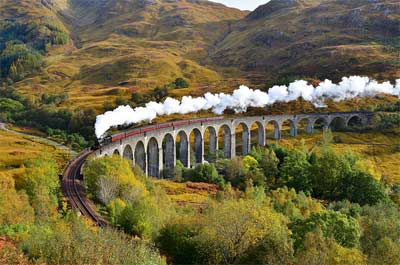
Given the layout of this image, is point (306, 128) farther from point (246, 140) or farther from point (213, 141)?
point (213, 141)

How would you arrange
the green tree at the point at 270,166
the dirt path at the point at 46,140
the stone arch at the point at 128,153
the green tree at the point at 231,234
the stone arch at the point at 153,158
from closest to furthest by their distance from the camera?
the green tree at the point at 231,234 → the stone arch at the point at 128,153 → the green tree at the point at 270,166 → the stone arch at the point at 153,158 → the dirt path at the point at 46,140

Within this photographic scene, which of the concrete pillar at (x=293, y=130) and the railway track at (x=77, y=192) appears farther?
the concrete pillar at (x=293, y=130)

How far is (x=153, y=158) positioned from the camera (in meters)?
71.4

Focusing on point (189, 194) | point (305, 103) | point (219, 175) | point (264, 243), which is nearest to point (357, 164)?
point (219, 175)

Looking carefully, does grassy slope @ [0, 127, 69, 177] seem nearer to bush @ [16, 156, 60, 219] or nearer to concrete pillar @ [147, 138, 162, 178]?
concrete pillar @ [147, 138, 162, 178]

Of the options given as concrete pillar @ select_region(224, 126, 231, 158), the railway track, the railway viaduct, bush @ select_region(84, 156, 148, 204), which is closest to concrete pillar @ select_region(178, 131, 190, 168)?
the railway viaduct

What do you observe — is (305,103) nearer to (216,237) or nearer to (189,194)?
(189,194)

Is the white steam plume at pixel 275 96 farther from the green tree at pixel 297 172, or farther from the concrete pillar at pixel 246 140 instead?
the green tree at pixel 297 172

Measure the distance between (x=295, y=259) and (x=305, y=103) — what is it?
341 feet

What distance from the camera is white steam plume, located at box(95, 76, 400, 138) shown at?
103 m

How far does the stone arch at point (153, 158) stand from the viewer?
232ft

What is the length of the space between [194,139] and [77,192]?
47.5 m

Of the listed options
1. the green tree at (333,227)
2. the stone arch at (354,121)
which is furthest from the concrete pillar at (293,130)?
the green tree at (333,227)

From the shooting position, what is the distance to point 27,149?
85750 millimetres
